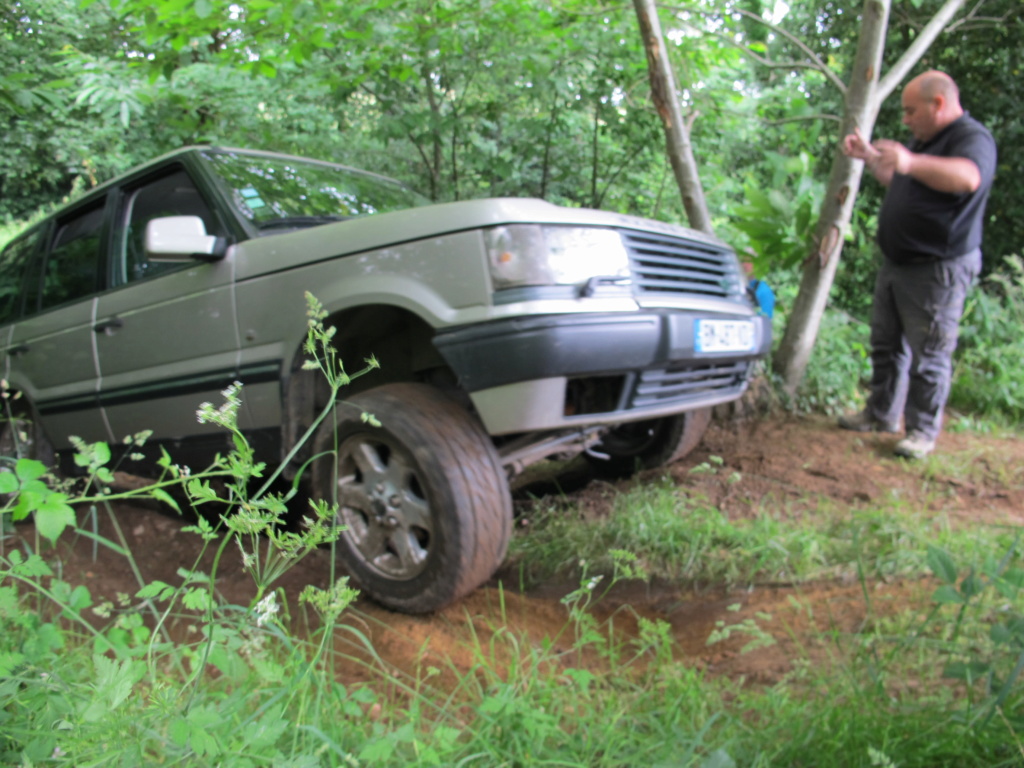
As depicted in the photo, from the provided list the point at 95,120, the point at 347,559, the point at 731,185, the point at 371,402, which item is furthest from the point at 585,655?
the point at 731,185

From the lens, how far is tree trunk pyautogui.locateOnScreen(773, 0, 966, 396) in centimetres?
397

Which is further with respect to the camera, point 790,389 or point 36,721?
point 790,389

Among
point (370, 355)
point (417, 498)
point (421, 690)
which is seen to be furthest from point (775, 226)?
point (421, 690)

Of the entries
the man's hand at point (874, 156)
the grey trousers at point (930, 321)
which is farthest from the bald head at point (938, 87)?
the grey trousers at point (930, 321)

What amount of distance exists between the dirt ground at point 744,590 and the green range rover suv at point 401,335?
0.62ft

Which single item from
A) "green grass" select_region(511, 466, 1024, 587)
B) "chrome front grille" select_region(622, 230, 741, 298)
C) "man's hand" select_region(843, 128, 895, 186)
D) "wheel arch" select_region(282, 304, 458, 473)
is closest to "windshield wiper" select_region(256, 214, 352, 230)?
"wheel arch" select_region(282, 304, 458, 473)

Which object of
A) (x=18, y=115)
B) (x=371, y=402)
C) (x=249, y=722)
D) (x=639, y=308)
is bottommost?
(x=249, y=722)

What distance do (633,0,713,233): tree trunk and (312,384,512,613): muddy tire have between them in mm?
2495

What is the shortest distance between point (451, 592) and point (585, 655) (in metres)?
0.44

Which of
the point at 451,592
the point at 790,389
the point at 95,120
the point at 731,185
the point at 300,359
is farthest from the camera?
the point at 731,185

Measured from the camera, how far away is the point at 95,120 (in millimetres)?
3756

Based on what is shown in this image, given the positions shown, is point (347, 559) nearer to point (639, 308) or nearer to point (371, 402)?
point (371, 402)

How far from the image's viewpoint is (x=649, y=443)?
10.9ft

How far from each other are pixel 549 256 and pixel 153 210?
2.03m
